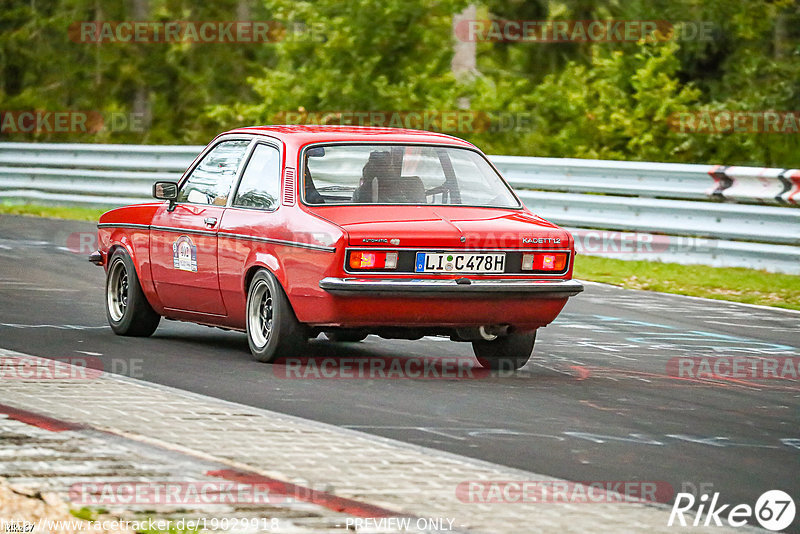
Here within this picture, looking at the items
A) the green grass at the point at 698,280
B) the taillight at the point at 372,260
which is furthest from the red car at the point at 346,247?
the green grass at the point at 698,280

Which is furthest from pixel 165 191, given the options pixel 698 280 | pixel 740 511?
pixel 698 280

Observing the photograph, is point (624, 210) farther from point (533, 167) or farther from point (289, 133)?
point (289, 133)

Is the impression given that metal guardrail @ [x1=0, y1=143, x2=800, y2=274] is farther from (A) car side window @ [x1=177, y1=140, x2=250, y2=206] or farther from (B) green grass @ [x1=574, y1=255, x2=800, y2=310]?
(A) car side window @ [x1=177, y1=140, x2=250, y2=206]

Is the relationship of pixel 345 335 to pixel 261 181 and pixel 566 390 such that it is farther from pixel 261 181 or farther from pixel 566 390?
pixel 566 390

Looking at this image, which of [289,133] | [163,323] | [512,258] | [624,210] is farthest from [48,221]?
[512,258]

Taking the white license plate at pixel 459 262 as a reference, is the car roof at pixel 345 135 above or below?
above

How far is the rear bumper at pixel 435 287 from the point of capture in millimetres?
8812

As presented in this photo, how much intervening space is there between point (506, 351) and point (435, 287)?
3.94 feet

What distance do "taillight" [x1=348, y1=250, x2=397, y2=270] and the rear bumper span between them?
3.0 inches

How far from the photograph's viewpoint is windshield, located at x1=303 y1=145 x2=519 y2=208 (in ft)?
31.4

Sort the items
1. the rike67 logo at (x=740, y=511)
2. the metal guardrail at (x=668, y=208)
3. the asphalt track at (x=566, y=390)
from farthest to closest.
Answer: the metal guardrail at (x=668, y=208), the asphalt track at (x=566, y=390), the rike67 logo at (x=740, y=511)

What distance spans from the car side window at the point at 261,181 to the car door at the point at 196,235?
0.49ft

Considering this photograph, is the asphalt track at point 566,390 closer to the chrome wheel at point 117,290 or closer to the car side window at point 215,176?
the chrome wheel at point 117,290

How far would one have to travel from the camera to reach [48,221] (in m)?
21.8
